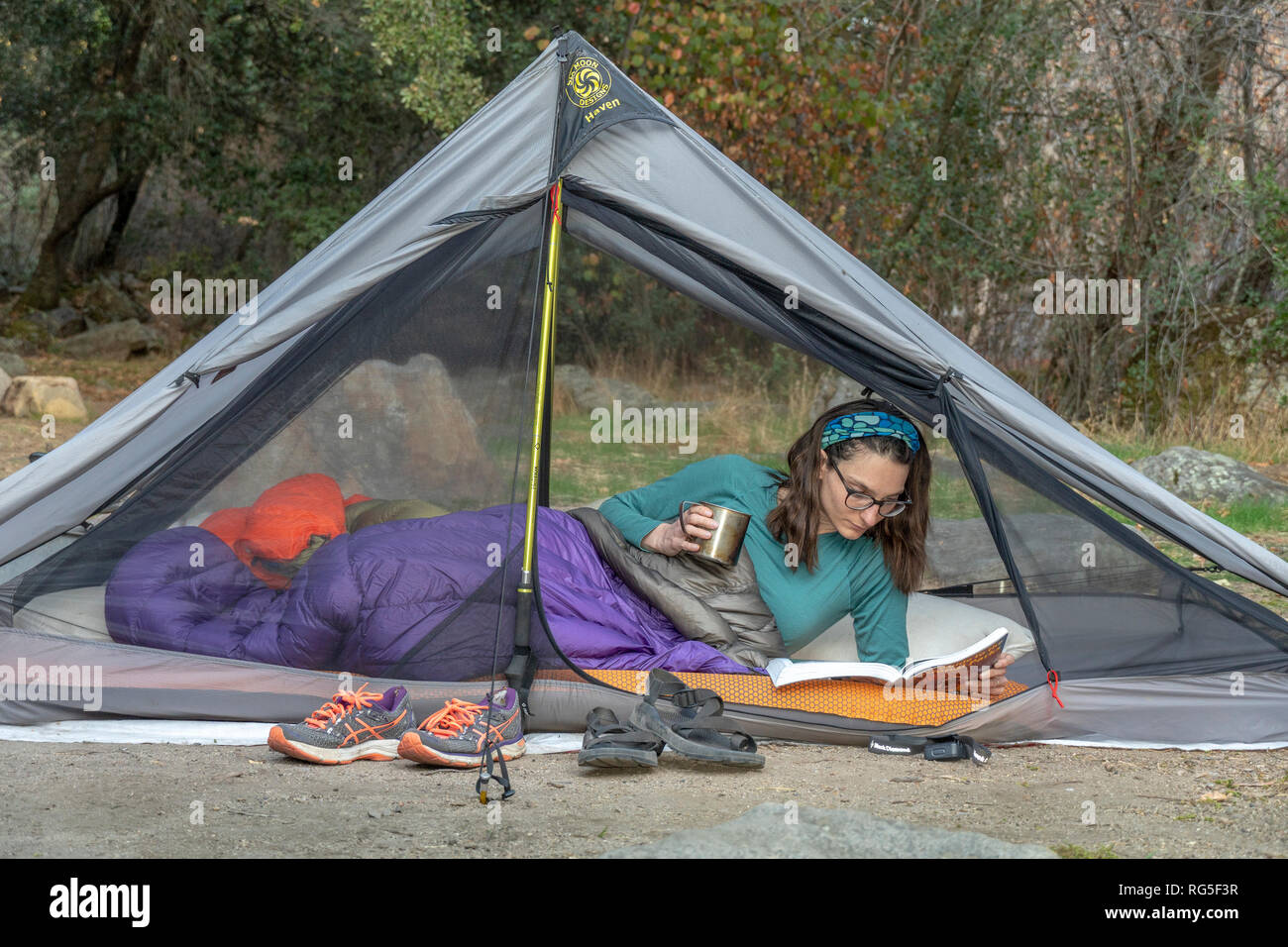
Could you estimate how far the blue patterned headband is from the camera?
3072mm

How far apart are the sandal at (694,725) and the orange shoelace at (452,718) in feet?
1.18

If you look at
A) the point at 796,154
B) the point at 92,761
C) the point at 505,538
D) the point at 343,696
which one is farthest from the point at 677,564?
the point at 796,154

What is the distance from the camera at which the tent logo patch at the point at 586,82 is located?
124 inches

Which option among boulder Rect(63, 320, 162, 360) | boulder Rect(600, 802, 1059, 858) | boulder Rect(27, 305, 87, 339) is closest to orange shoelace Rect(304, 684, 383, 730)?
boulder Rect(600, 802, 1059, 858)

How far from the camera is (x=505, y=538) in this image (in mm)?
3076

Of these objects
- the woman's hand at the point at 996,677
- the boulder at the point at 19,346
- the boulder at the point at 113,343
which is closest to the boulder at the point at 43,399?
the boulder at the point at 19,346

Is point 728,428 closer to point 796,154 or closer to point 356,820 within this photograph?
point 356,820

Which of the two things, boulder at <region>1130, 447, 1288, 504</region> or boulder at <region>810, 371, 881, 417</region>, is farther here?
boulder at <region>1130, 447, 1288, 504</region>

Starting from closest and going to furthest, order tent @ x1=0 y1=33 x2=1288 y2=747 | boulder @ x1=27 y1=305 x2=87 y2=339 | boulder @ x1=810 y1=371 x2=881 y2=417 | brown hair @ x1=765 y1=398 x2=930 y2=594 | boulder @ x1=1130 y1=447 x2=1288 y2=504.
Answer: tent @ x1=0 y1=33 x2=1288 y2=747, brown hair @ x1=765 y1=398 x2=930 y2=594, boulder @ x1=810 y1=371 x2=881 y2=417, boulder @ x1=1130 y1=447 x2=1288 y2=504, boulder @ x1=27 y1=305 x2=87 y2=339

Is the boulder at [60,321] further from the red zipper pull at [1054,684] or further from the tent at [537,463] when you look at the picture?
the red zipper pull at [1054,684]

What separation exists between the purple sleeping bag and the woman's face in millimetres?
440

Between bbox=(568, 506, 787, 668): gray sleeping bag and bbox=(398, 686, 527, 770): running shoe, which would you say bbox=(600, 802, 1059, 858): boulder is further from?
bbox=(568, 506, 787, 668): gray sleeping bag

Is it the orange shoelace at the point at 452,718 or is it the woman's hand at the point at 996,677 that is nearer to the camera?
the orange shoelace at the point at 452,718

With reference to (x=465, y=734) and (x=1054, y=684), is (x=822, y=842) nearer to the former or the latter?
(x=465, y=734)
